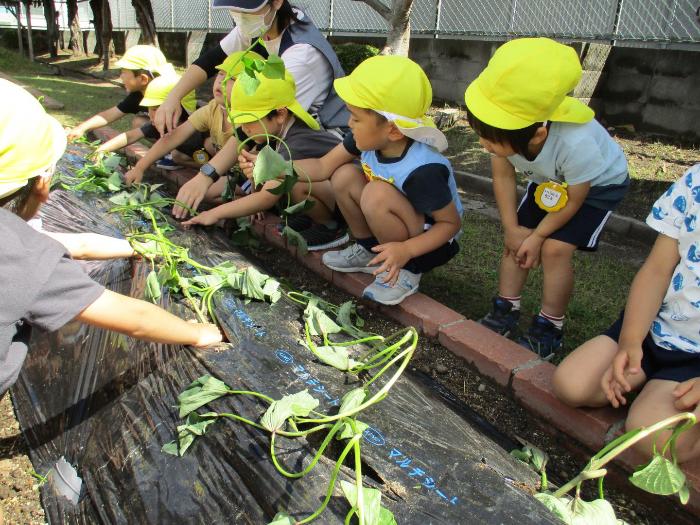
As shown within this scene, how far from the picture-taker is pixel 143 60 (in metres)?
3.69

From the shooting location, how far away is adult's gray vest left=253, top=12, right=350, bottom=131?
2.74 m

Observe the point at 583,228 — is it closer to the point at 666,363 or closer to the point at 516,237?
the point at 516,237

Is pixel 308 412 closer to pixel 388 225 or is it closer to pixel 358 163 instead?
pixel 388 225

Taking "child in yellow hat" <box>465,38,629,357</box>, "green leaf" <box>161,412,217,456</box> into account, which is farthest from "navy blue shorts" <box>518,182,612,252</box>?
"green leaf" <box>161,412,217,456</box>

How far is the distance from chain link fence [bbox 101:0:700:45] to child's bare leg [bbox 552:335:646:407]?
3.36 metres

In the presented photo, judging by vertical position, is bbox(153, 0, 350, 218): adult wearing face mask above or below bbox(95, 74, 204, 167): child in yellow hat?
above

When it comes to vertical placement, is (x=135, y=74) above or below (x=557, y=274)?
above

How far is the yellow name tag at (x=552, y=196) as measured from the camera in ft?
6.19

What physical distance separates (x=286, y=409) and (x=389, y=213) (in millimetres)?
1080

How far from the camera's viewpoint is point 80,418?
59.9 inches

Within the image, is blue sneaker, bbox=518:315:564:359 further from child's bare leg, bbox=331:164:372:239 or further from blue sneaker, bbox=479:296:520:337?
child's bare leg, bbox=331:164:372:239

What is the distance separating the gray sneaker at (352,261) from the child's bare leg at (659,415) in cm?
117

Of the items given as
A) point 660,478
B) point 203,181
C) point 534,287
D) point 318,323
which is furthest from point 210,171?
point 660,478

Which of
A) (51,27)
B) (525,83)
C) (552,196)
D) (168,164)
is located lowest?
(51,27)
